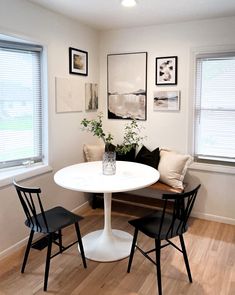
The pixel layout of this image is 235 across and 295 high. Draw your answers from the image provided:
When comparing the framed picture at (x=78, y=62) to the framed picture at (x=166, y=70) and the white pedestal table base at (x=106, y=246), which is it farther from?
the white pedestal table base at (x=106, y=246)

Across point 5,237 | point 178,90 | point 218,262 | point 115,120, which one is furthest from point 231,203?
point 5,237

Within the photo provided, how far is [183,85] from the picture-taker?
3.66 m

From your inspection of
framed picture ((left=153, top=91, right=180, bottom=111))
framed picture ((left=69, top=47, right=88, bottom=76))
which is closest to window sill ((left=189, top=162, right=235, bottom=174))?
framed picture ((left=153, top=91, right=180, bottom=111))

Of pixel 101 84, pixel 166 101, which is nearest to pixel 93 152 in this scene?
pixel 101 84

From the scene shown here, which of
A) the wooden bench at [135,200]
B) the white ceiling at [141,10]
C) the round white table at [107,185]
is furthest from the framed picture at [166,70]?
the wooden bench at [135,200]

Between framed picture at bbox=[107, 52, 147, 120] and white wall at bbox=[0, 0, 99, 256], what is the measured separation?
0.27m

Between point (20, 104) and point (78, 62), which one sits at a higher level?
point (78, 62)

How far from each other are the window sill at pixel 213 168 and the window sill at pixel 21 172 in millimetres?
1744

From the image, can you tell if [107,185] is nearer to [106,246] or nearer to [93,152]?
[106,246]

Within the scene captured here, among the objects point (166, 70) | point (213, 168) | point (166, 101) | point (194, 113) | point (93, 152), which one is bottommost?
point (213, 168)

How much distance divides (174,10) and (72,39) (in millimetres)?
1236

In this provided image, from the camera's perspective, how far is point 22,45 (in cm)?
302

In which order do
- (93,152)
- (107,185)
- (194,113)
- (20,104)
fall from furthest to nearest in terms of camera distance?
(93,152) → (194,113) → (20,104) → (107,185)

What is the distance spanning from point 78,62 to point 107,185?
1.87 metres
